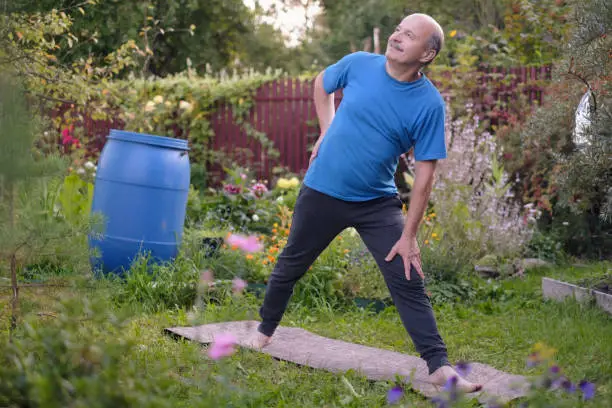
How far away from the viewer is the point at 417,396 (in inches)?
122

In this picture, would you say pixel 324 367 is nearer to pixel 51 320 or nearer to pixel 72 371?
pixel 51 320

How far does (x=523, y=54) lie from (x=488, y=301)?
6.15m

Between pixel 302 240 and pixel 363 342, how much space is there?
0.90 metres

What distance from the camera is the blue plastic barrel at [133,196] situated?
494cm

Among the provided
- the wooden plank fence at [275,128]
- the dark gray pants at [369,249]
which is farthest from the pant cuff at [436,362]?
Result: the wooden plank fence at [275,128]

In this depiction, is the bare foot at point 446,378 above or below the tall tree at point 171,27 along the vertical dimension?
below

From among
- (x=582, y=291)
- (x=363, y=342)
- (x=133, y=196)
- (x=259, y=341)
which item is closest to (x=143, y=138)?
(x=133, y=196)

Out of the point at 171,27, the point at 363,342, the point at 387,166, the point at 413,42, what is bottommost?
the point at 363,342

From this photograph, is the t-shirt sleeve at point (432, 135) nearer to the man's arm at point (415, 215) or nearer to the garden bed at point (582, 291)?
the man's arm at point (415, 215)

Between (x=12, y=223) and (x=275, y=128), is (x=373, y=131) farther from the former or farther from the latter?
(x=275, y=128)

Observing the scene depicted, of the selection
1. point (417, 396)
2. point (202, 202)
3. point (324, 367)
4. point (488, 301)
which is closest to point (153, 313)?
point (324, 367)

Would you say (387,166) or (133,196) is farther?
(133,196)

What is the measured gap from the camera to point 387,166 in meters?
3.32

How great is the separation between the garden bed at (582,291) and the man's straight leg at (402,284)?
1.73 metres
